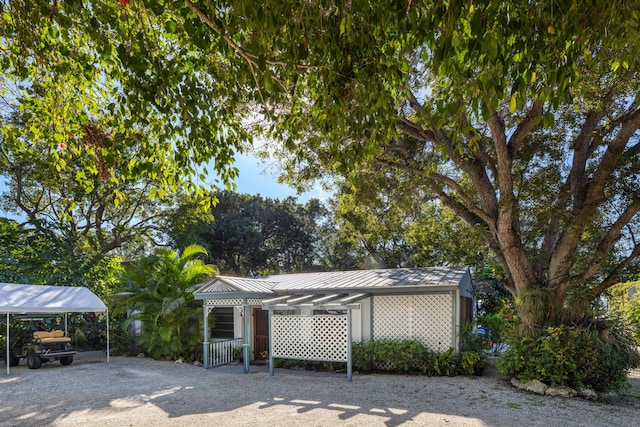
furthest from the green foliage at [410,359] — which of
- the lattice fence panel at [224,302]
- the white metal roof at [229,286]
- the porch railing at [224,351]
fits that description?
the porch railing at [224,351]

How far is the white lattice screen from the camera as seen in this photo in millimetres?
11484

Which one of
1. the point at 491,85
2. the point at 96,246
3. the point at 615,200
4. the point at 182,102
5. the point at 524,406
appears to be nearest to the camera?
the point at 491,85

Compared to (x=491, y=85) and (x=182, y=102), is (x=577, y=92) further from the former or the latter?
(x=182, y=102)

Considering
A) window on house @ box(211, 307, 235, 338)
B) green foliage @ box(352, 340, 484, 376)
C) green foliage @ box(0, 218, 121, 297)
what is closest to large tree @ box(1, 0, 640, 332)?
green foliage @ box(352, 340, 484, 376)

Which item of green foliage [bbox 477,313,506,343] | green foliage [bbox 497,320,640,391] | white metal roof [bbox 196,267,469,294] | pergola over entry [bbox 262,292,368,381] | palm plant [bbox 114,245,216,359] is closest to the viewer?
green foliage [bbox 497,320,640,391]

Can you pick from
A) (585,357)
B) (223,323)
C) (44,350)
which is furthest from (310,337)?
(44,350)

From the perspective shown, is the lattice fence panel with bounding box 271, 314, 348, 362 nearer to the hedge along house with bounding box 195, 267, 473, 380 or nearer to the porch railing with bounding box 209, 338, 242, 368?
the hedge along house with bounding box 195, 267, 473, 380

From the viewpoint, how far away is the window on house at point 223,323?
567 inches

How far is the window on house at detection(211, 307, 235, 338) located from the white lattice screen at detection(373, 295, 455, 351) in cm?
488

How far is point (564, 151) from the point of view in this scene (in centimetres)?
1144

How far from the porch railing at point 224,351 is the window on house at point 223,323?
28.3 inches

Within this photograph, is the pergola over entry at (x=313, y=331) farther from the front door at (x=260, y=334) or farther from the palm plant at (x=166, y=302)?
the palm plant at (x=166, y=302)

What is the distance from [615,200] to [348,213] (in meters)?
7.19

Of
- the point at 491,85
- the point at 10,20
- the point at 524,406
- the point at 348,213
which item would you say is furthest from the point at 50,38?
the point at 348,213
